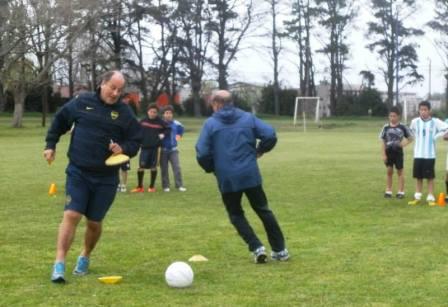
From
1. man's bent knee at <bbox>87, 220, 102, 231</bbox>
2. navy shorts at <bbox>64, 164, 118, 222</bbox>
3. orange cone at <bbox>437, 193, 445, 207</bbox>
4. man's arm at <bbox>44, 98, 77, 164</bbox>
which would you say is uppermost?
man's arm at <bbox>44, 98, 77, 164</bbox>

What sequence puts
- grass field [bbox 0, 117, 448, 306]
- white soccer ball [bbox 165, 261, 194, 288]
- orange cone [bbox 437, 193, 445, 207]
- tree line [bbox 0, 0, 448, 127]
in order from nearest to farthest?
grass field [bbox 0, 117, 448, 306] < white soccer ball [bbox 165, 261, 194, 288] < orange cone [bbox 437, 193, 445, 207] < tree line [bbox 0, 0, 448, 127]

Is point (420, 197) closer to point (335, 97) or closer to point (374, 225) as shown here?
point (374, 225)

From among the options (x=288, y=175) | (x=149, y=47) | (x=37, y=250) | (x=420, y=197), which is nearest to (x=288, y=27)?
(x=149, y=47)

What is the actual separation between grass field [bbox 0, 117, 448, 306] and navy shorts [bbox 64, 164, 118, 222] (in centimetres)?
64

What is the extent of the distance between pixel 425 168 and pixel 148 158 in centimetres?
537

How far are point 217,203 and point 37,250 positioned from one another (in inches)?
189

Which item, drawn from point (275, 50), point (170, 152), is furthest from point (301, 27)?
point (170, 152)

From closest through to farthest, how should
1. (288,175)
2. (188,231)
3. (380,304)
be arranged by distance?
(380,304), (188,231), (288,175)

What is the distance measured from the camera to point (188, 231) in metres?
9.37

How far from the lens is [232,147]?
7121 millimetres

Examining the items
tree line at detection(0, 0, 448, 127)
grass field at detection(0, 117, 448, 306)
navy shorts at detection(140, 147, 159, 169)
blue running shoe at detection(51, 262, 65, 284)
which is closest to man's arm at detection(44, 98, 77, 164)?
blue running shoe at detection(51, 262, 65, 284)

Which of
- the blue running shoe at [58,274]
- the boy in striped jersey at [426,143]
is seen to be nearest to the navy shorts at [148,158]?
the boy in striped jersey at [426,143]

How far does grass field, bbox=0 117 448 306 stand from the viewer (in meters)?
5.93

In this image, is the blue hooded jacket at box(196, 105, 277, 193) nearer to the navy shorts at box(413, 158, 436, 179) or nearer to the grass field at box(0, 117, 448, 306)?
the grass field at box(0, 117, 448, 306)
